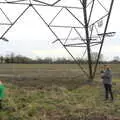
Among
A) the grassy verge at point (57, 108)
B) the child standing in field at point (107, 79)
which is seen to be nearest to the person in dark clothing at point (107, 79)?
the child standing in field at point (107, 79)

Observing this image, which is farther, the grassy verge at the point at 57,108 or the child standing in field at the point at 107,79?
the child standing in field at the point at 107,79

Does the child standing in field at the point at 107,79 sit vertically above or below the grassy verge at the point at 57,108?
above

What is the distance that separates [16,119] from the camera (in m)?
10.7

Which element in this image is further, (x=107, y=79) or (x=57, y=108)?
(x=107, y=79)

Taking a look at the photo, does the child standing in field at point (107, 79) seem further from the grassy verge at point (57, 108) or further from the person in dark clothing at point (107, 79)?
the grassy verge at point (57, 108)

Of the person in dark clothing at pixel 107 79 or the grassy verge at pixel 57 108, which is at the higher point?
the person in dark clothing at pixel 107 79

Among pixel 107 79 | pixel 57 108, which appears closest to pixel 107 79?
pixel 107 79

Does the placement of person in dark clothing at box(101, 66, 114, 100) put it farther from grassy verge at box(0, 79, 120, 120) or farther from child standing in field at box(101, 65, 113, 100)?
grassy verge at box(0, 79, 120, 120)

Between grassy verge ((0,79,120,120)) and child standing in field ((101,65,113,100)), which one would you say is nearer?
grassy verge ((0,79,120,120))

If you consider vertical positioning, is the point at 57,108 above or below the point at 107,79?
below

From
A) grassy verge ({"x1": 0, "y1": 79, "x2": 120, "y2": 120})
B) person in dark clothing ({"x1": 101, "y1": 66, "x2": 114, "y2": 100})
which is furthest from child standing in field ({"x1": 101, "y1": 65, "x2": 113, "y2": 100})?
grassy verge ({"x1": 0, "y1": 79, "x2": 120, "y2": 120})

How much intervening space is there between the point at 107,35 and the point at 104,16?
108cm

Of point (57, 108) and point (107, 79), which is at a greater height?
point (107, 79)

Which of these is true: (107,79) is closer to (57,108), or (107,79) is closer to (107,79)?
(107,79)
